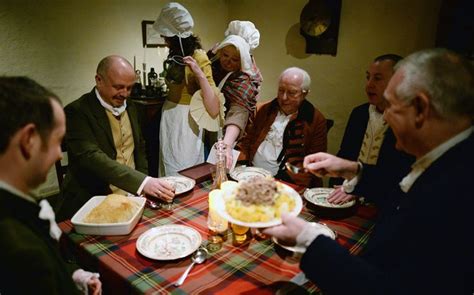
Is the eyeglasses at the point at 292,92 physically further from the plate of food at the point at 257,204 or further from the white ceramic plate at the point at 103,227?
the white ceramic plate at the point at 103,227

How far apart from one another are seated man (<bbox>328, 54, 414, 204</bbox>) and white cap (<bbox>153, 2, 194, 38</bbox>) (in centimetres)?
142

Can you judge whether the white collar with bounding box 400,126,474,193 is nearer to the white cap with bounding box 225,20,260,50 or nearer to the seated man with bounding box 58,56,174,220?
the seated man with bounding box 58,56,174,220

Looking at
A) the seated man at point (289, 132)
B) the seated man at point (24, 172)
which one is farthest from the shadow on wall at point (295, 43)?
the seated man at point (24, 172)

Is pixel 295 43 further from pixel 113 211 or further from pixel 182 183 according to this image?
pixel 113 211

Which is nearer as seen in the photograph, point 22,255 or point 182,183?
point 22,255

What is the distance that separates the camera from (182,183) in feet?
6.59

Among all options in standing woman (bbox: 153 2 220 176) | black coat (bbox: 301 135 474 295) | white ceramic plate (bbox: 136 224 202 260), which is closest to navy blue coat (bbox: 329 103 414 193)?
black coat (bbox: 301 135 474 295)

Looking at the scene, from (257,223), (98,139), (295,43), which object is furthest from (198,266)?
(295,43)

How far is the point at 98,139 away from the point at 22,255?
54.5 inches

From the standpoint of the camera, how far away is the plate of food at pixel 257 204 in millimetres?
1254

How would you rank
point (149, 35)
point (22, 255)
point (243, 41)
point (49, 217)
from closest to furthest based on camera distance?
point (22, 255), point (49, 217), point (243, 41), point (149, 35)

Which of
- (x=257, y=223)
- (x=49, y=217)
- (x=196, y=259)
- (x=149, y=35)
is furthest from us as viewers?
(x=149, y=35)

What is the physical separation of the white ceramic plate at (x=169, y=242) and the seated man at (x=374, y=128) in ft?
4.31

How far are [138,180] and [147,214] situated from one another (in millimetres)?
254
